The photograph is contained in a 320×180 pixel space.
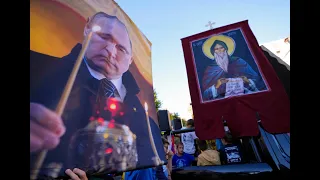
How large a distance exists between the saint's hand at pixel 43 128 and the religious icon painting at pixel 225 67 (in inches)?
97.2

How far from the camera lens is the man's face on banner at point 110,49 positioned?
1.70 meters

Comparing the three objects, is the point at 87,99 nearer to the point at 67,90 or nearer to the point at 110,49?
the point at 67,90

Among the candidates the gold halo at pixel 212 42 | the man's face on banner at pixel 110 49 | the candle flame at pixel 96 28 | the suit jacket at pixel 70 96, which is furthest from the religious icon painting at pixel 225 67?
the candle flame at pixel 96 28

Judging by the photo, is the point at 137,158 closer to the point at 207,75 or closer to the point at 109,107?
the point at 109,107

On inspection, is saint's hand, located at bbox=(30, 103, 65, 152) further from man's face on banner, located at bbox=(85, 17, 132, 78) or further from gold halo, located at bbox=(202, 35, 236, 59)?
gold halo, located at bbox=(202, 35, 236, 59)

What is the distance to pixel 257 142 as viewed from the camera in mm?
2965

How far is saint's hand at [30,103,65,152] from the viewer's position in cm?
109

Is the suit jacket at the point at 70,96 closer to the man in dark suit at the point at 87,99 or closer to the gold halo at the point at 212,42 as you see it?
the man in dark suit at the point at 87,99

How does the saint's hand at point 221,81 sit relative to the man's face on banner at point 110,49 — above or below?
below

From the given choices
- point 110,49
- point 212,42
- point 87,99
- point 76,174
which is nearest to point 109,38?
point 110,49

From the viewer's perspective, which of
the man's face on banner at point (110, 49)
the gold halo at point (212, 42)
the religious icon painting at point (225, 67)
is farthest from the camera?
the gold halo at point (212, 42)

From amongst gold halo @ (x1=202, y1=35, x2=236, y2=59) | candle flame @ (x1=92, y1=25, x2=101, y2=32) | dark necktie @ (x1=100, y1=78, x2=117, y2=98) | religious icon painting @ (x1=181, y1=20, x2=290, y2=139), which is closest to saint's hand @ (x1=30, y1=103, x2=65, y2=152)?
dark necktie @ (x1=100, y1=78, x2=117, y2=98)

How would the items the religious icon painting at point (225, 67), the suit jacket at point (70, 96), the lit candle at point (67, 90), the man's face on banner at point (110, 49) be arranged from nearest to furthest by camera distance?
the lit candle at point (67, 90)
the suit jacket at point (70, 96)
the man's face on banner at point (110, 49)
the religious icon painting at point (225, 67)
